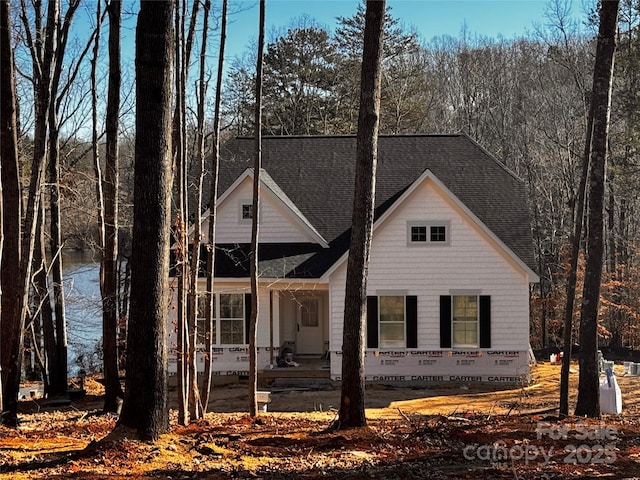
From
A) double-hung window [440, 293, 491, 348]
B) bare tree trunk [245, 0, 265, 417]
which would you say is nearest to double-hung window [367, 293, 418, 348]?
double-hung window [440, 293, 491, 348]

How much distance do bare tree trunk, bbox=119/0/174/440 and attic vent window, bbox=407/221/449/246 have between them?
12.4m

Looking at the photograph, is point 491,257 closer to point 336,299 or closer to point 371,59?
point 336,299

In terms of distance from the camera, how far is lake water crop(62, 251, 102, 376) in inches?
819

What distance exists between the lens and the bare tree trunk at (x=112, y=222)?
1280cm

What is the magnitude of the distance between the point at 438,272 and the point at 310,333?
4703mm

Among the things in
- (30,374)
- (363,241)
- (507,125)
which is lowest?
(30,374)

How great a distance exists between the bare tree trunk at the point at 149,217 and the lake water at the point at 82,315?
353 inches

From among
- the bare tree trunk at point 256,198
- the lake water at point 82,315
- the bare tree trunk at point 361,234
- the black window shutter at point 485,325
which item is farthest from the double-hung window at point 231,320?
the bare tree trunk at point 361,234

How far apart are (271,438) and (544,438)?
3415 mm

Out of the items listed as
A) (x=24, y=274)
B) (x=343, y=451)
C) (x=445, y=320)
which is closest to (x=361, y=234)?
(x=343, y=451)

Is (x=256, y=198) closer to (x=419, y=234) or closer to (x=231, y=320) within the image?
(x=419, y=234)

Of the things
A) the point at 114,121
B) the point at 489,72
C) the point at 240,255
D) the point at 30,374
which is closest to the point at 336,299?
the point at 240,255

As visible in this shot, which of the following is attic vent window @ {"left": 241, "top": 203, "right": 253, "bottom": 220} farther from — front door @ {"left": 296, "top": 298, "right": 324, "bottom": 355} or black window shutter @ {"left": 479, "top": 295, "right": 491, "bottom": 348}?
black window shutter @ {"left": 479, "top": 295, "right": 491, "bottom": 348}

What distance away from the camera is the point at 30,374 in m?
24.5
